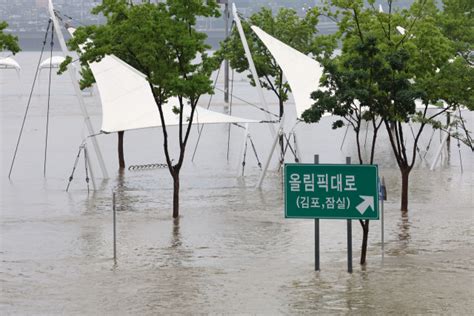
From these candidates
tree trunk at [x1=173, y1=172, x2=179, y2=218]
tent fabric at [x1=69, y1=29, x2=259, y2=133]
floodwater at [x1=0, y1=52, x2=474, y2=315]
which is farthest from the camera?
tent fabric at [x1=69, y1=29, x2=259, y2=133]

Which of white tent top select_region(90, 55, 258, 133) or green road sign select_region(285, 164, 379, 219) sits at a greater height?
white tent top select_region(90, 55, 258, 133)

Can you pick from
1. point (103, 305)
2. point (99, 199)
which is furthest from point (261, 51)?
point (103, 305)

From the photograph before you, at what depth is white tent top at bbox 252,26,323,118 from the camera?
3716 cm

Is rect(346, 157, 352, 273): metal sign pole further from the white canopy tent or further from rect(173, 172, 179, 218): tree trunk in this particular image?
the white canopy tent

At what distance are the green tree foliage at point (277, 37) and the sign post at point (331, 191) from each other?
955 inches

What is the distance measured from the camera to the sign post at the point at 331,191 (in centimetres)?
2078

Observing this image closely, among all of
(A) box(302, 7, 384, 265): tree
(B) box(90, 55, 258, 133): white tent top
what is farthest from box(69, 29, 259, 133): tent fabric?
(A) box(302, 7, 384, 265): tree

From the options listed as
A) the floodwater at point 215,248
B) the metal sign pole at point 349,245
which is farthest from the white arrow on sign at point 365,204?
the floodwater at point 215,248

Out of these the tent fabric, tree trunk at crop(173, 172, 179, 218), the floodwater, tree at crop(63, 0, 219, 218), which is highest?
tree at crop(63, 0, 219, 218)

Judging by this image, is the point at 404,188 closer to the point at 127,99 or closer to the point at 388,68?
the point at 388,68

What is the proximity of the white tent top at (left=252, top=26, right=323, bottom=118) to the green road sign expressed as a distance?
1578cm

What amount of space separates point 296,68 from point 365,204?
1736 centimetres

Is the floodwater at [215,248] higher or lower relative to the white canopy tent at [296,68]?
lower

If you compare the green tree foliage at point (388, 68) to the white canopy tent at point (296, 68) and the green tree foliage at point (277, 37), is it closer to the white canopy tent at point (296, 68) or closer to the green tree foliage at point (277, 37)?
the white canopy tent at point (296, 68)
